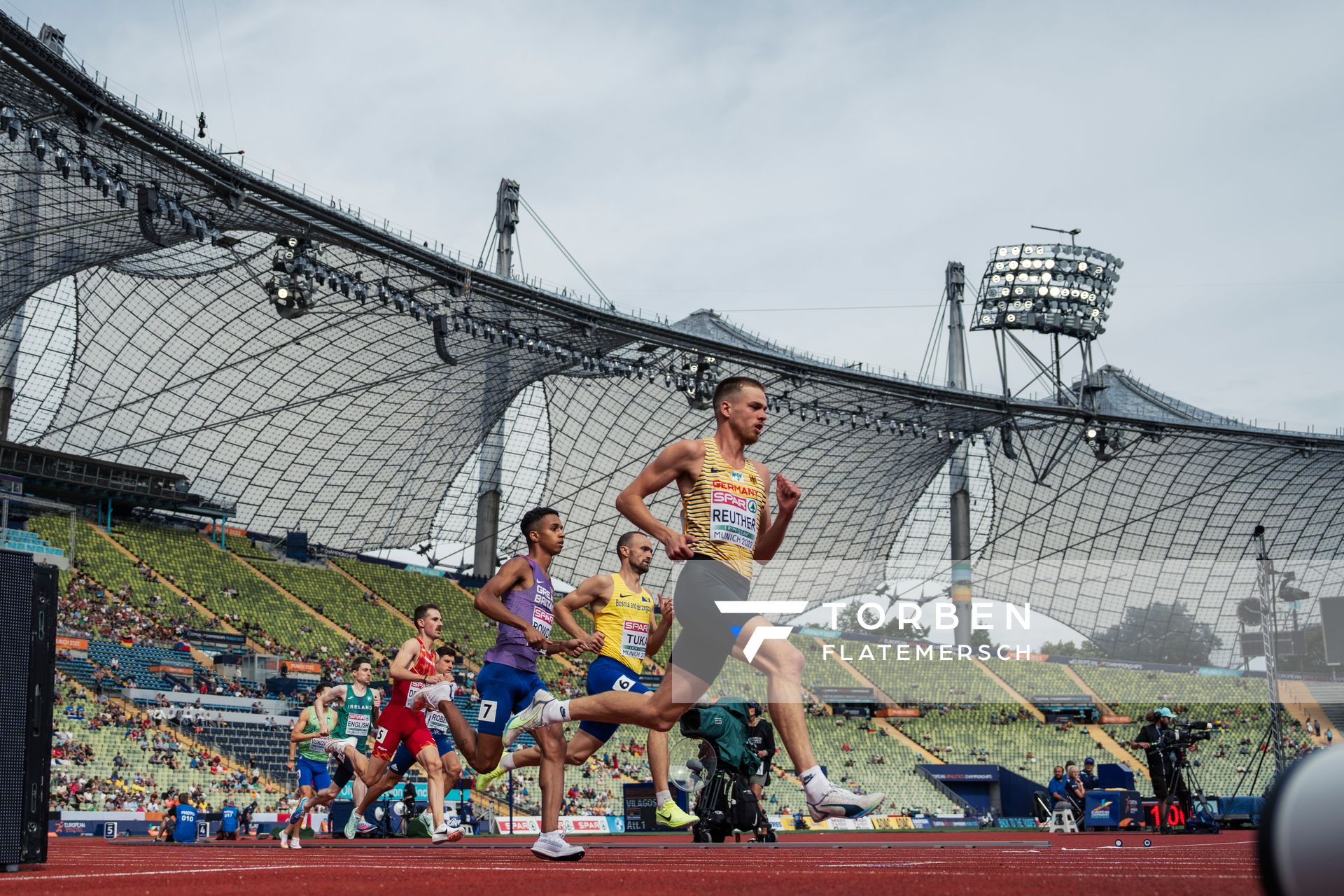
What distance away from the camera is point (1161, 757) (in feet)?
57.0

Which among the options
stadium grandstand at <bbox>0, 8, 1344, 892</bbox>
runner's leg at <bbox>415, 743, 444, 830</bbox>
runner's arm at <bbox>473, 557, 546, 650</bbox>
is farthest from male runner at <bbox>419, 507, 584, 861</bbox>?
stadium grandstand at <bbox>0, 8, 1344, 892</bbox>

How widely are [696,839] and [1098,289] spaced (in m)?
46.0

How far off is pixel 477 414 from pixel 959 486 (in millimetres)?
22332

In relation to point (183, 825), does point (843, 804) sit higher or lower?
higher

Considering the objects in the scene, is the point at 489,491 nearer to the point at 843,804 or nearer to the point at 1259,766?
the point at 1259,766

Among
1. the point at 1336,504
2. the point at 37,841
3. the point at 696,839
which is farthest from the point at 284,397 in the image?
the point at 1336,504

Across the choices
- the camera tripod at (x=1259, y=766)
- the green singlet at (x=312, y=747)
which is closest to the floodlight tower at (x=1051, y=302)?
the camera tripod at (x=1259, y=766)

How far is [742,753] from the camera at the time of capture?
12445 millimetres

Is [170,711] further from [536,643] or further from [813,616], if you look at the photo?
[813,616]

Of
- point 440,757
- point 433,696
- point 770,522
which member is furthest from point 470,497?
point 770,522

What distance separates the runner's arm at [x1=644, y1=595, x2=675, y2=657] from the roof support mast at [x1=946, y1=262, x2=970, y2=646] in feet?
148

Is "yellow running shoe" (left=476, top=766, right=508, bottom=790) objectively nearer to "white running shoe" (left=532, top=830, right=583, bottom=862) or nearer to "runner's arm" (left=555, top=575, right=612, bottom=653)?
"runner's arm" (left=555, top=575, right=612, bottom=653)

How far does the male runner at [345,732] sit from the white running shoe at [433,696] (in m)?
1.70

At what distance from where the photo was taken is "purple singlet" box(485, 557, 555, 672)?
33.2 ft
